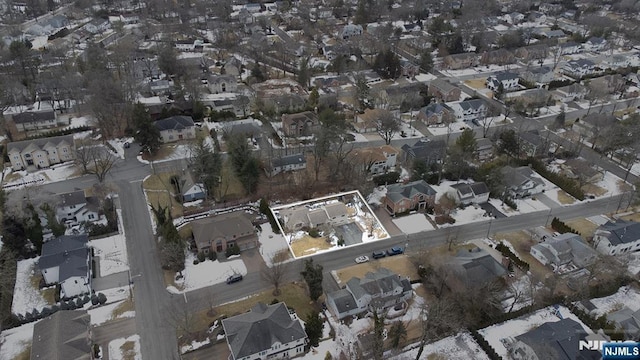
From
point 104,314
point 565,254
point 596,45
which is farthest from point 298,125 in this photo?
point 596,45

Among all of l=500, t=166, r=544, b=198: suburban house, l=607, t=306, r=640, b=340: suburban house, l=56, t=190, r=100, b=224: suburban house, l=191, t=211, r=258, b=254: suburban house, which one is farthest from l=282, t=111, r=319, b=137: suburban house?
l=607, t=306, r=640, b=340: suburban house

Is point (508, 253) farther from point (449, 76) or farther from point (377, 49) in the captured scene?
point (377, 49)

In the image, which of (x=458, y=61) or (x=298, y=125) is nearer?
(x=298, y=125)

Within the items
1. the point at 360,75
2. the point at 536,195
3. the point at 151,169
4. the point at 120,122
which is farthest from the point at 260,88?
the point at 536,195

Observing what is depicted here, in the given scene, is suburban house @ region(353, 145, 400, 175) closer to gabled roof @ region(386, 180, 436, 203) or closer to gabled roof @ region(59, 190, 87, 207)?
gabled roof @ region(386, 180, 436, 203)

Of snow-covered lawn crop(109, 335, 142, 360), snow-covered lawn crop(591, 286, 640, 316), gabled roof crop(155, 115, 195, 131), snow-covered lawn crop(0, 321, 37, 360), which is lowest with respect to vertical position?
snow-covered lawn crop(591, 286, 640, 316)

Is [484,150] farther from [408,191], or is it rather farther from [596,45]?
[596,45]
